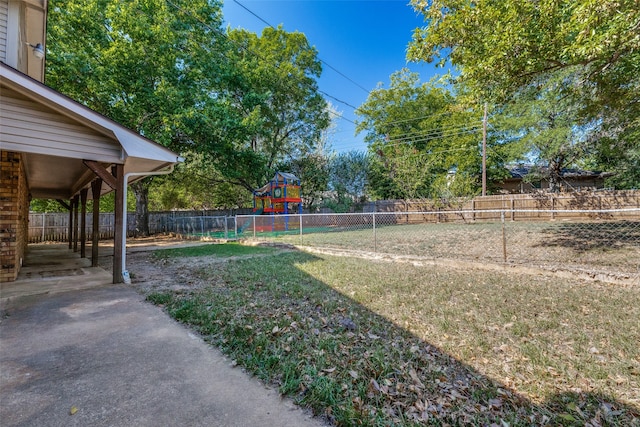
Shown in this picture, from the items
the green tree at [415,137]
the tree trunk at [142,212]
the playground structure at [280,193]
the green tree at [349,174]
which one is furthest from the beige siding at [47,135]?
the green tree at [415,137]

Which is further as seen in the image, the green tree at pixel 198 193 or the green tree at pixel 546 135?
the green tree at pixel 198 193

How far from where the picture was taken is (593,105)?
795 cm

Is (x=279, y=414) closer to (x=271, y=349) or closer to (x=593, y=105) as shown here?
(x=271, y=349)

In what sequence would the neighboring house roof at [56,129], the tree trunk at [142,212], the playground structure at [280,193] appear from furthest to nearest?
the playground structure at [280,193] → the tree trunk at [142,212] → the neighboring house roof at [56,129]

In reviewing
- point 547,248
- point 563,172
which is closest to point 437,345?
point 547,248

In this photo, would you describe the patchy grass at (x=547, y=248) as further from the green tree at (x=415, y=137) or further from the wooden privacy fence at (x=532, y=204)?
the green tree at (x=415, y=137)

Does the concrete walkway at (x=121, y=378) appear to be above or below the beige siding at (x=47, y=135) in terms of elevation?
below

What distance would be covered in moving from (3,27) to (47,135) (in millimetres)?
3034

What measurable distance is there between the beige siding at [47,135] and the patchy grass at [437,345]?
2653 mm

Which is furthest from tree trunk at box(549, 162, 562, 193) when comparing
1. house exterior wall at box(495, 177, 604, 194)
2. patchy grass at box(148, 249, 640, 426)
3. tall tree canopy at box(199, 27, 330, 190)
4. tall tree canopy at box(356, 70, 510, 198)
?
patchy grass at box(148, 249, 640, 426)

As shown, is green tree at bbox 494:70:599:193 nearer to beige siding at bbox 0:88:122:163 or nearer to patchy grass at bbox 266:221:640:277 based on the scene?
patchy grass at bbox 266:221:640:277

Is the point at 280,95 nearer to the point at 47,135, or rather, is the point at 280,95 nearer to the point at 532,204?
the point at 532,204

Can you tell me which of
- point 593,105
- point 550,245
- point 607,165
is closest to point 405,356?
point 550,245

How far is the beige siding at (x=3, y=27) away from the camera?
5.32 meters
